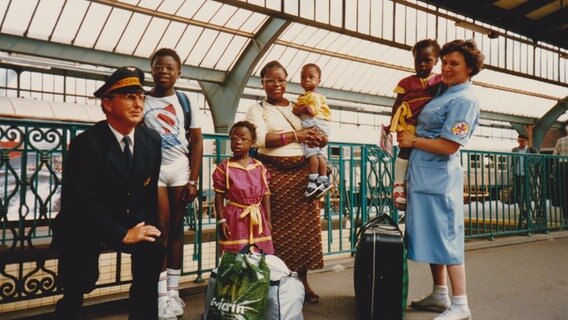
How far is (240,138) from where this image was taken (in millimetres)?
2832

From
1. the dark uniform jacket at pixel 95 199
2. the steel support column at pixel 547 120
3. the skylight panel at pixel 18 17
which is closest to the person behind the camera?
the dark uniform jacket at pixel 95 199

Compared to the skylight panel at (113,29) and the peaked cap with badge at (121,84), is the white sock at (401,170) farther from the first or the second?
the skylight panel at (113,29)

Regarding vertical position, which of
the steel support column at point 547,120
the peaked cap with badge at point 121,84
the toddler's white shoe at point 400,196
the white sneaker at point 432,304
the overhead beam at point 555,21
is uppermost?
the overhead beam at point 555,21

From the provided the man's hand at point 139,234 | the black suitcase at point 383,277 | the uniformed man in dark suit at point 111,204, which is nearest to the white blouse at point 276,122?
the black suitcase at point 383,277

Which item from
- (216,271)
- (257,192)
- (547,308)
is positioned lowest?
(547,308)

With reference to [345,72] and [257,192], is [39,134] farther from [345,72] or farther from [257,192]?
[345,72]

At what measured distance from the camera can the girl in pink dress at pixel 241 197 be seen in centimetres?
279

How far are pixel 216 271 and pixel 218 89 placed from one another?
14480 millimetres

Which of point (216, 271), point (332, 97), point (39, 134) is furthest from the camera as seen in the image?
point (332, 97)

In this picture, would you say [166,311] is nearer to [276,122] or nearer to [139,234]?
[139,234]

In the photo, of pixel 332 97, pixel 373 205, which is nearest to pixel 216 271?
pixel 373 205

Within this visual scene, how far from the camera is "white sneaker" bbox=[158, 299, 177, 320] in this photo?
8.72 ft

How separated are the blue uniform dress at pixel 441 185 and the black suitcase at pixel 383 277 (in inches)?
6.4

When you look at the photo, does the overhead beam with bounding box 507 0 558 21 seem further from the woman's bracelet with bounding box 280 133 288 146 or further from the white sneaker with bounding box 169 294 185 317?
the white sneaker with bounding box 169 294 185 317
